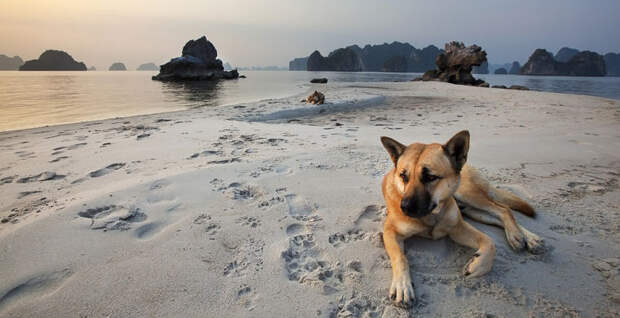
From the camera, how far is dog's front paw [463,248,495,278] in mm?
2182

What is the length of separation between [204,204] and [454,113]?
9968mm

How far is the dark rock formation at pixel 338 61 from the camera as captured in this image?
150 meters

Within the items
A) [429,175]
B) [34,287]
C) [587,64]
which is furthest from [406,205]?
[587,64]

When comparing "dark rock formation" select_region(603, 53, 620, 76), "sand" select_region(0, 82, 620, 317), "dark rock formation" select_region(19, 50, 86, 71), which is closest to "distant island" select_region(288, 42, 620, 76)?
Result: "dark rock formation" select_region(603, 53, 620, 76)

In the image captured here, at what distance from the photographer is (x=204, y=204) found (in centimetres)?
330

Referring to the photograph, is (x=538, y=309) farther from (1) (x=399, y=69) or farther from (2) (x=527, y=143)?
(1) (x=399, y=69)

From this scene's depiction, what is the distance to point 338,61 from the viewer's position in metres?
152

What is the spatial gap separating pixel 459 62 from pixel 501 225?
4753 cm

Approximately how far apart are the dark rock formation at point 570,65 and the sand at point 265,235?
133m

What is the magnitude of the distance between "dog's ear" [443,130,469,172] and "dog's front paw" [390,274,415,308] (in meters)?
1.08

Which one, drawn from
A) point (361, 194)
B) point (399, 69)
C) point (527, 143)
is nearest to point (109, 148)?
point (361, 194)

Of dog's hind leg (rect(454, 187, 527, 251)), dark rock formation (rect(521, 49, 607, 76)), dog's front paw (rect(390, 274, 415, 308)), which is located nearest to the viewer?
dog's front paw (rect(390, 274, 415, 308))

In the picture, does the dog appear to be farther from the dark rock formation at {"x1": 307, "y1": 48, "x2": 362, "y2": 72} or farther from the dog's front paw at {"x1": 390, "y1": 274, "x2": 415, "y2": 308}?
the dark rock formation at {"x1": 307, "y1": 48, "x2": 362, "y2": 72}

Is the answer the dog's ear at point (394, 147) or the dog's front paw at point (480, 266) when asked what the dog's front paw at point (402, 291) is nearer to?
the dog's front paw at point (480, 266)
